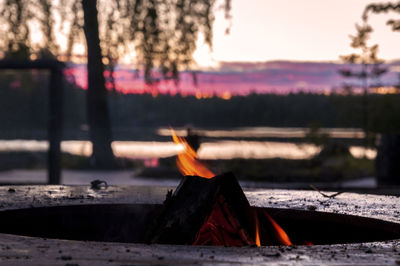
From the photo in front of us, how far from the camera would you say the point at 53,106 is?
9742 millimetres

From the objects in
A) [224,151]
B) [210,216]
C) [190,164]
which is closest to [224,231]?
[210,216]

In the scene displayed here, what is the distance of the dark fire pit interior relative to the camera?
10.9ft

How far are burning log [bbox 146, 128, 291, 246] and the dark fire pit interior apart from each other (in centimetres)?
28

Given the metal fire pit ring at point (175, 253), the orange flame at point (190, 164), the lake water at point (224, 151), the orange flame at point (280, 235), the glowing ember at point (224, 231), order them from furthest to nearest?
the lake water at point (224, 151) → the orange flame at point (190, 164) → the orange flame at point (280, 235) → the glowing ember at point (224, 231) → the metal fire pit ring at point (175, 253)

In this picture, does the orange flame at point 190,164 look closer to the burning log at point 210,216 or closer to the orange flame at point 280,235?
the burning log at point 210,216

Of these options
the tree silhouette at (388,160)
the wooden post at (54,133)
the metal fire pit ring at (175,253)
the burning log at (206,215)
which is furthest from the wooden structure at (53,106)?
the metal fire pit ring at (175,253)

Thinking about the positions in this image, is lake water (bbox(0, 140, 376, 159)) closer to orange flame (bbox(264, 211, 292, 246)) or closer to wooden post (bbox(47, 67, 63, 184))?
wooden post (bbox(47, 67, 63, 184))

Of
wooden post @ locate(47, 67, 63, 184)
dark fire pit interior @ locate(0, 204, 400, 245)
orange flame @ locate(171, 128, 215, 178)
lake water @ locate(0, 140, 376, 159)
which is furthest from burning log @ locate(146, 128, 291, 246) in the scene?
lake water @ locate(0, 140, 376, 159)

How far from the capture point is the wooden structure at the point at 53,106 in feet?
31.6

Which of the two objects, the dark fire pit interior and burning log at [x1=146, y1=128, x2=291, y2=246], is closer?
burning log at [x1=146, y1=128, x2=291, y2=246]

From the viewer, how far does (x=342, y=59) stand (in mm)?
21953

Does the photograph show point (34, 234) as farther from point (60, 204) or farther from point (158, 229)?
point (158, 229)

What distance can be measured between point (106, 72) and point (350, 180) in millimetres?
6093

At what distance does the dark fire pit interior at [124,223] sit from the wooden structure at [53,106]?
239 inches
